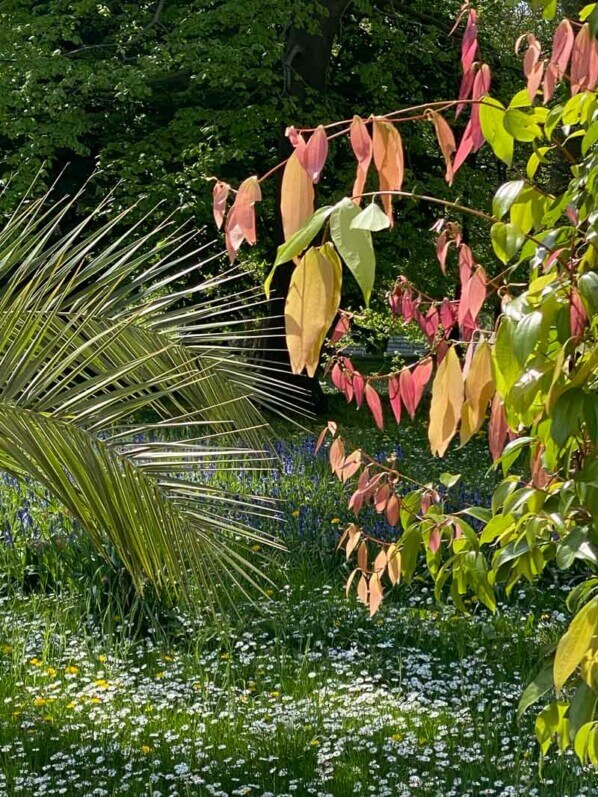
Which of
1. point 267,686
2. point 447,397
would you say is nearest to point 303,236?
point 447,397

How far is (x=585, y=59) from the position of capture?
1645 millimetres

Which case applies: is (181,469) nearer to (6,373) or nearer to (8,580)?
(6,373)

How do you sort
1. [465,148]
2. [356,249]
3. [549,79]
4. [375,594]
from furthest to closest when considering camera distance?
[375,594] → [549,79] → [465,148] → [356,249]

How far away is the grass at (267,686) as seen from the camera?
137 inches

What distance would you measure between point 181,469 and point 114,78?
898 centimetres

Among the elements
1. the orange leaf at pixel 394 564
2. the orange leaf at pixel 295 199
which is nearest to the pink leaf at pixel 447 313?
the orange leaf at pixel 394 564

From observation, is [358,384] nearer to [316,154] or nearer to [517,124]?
[517,124]

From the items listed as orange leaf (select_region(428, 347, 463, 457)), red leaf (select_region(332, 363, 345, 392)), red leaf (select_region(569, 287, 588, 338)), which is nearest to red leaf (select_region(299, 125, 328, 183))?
orange leaf (select_region(428, 347, 463, 457))

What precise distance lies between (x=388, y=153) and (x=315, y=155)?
4.1 inches

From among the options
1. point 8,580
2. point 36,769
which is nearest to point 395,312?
point 36,769

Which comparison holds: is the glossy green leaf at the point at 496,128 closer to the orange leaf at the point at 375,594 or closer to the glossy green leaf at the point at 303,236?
the glossy green leaf at the point at 303,236

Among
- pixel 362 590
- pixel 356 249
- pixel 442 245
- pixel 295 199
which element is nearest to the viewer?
pixel 356 249

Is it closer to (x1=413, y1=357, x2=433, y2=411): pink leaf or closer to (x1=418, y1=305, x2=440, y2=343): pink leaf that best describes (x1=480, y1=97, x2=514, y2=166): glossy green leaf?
(x1=413, y1=357, x2=433, y2=411): pink leaf

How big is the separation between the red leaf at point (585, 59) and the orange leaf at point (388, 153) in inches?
17.8
